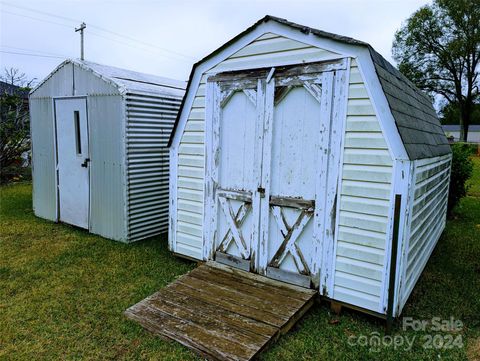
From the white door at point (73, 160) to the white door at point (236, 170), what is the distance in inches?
121

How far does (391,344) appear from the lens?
311cm

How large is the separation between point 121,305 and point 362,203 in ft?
9.29

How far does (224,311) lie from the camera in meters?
3.41

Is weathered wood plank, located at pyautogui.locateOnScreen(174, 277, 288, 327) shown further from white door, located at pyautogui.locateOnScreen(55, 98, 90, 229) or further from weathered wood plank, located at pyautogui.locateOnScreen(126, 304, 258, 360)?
white door, located at pyautogui.locateOnScreen(55, 98, 90, 229)

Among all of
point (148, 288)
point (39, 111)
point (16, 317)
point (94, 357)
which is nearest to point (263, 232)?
point (148, 288)

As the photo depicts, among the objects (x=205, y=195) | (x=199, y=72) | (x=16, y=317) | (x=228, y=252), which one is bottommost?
(x=16, y=317)

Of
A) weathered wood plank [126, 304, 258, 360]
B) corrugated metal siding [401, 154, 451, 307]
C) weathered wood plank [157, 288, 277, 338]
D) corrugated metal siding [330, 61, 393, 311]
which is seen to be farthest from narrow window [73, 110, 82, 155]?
corrugated metal siding [401, 154, 451, 307]

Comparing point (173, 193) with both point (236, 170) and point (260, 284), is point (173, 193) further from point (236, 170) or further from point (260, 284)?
point (260, 284)

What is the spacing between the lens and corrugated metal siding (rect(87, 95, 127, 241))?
5.66m

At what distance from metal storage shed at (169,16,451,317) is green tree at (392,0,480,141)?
3472cm

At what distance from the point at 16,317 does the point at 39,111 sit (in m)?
4.99

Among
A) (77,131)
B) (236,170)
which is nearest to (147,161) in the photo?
(77,131)

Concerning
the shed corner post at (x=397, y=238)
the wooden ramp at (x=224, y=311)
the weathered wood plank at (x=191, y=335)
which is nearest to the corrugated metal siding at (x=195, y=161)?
the wooden ramp at (x=224, y=311)

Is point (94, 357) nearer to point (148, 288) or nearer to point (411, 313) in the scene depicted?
point (148, 288)
